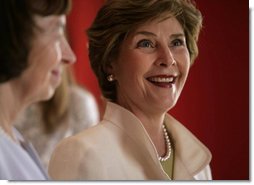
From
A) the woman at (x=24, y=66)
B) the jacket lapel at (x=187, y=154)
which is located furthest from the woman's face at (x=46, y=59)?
the jacket lapel at (x=187, y=154)

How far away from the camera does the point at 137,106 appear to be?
1215 mm

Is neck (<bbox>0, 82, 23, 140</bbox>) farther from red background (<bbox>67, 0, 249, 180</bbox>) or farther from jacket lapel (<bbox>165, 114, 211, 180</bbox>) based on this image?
jacket lapel (<bbox>165, 114, 211, 180</bbox>)

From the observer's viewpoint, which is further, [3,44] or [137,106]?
[137,106]

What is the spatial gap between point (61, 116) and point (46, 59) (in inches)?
6.3

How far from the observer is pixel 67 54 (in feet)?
3.83

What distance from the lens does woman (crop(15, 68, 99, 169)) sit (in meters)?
1.18

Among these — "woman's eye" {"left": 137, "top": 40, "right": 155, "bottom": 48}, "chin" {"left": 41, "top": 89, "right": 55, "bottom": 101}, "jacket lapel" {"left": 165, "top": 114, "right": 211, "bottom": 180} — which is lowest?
"jacket lapel" {"left": 165, "top": 114, "right": 211, "bottom": 180}

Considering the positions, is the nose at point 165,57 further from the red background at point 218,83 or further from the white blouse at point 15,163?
the white blouse at point 15,163

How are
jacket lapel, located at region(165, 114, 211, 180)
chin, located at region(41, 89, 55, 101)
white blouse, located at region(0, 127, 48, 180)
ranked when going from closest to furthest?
1. white blouse, located at region(0, 127, 48, 180)
2. chin, located at region(41, 89, 55, 101)
3. jacket lapel, located at region(165, 114, 211, 180)

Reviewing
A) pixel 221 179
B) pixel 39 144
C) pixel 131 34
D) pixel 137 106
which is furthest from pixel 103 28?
pixel 221 179

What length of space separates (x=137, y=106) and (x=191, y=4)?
27 centimetres

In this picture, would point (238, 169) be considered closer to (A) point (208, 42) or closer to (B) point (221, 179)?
(B) point (221, 179)

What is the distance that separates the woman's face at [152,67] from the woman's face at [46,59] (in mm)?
127

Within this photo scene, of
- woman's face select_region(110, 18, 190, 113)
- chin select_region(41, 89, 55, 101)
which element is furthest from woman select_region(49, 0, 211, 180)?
chin select_region(41, 89, 55, 101)
